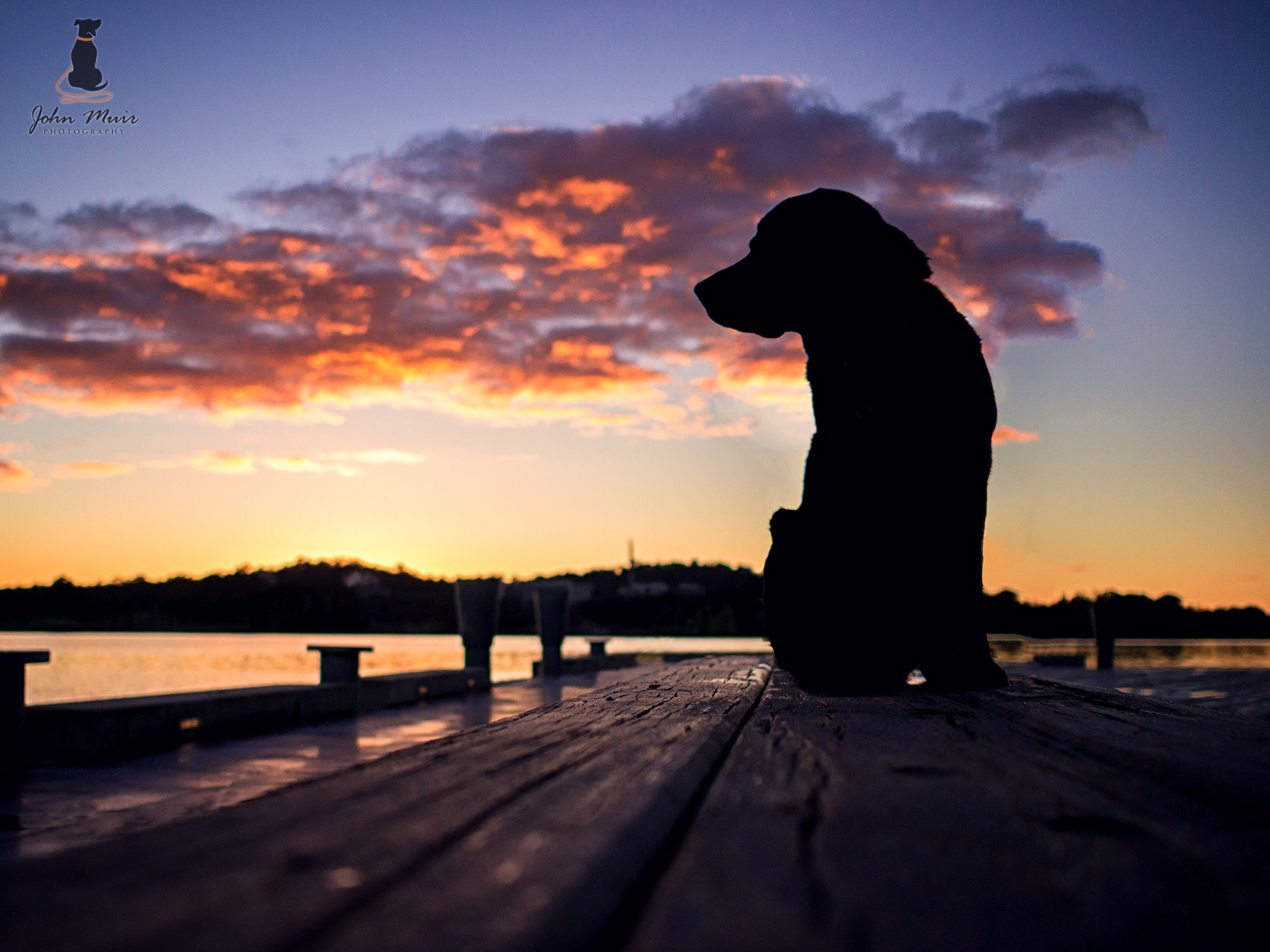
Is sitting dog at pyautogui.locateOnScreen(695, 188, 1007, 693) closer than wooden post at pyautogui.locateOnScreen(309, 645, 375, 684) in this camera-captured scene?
Yes

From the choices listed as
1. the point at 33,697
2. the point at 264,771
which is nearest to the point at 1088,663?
the point at 264,771

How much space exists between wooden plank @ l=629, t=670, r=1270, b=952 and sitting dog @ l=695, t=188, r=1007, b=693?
1.28 metres

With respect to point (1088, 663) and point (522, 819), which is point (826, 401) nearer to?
point (522, 819)

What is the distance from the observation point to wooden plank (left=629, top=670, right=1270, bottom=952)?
0.60 m

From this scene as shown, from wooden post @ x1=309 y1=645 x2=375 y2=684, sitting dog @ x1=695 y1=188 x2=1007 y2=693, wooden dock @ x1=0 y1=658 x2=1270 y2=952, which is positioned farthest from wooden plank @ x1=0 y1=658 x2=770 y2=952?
wooden post @ x1=309 y1=645 x2=375 y2=684

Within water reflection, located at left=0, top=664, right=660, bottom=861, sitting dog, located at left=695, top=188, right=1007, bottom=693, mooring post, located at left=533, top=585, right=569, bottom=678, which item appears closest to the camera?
sitting dog, located at left=695, top=188, right=1007, bottom=693

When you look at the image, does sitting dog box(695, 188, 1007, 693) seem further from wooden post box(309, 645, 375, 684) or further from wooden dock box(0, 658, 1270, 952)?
wooden post box(309, 645, 375, 684)

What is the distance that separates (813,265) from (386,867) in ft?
8.88

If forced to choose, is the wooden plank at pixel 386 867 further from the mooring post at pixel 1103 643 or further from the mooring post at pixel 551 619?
the mooring post at pixel 551 619

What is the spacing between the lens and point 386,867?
679 millimetres

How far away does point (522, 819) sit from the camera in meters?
0.83

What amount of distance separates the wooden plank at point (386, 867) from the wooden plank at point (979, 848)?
63 millimetres

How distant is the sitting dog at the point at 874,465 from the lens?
2.66 m

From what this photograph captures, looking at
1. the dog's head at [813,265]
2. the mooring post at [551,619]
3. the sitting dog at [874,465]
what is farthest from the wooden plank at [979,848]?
the mooring post at [551,619]
